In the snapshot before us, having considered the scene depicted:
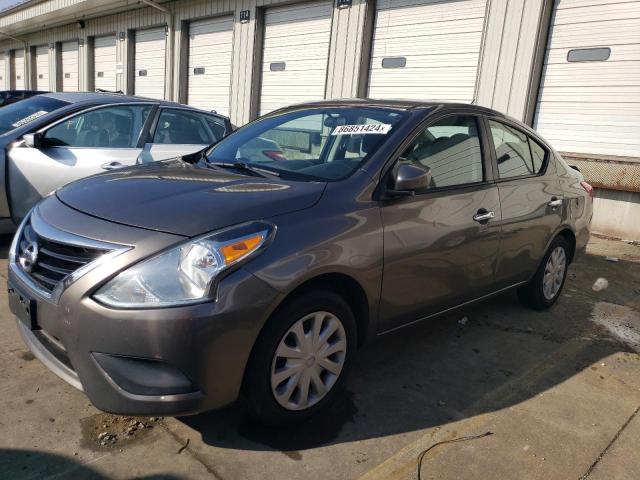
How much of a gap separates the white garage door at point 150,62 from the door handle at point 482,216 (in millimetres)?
14240

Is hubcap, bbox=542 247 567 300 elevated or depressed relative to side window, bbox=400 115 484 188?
depressed

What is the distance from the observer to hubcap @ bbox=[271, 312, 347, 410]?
2516 millimetres

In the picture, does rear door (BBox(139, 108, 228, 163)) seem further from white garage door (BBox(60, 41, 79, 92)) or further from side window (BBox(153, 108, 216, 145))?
white garage door (BBox(60, 41, 79, 92))

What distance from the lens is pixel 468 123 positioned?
368 centimetres

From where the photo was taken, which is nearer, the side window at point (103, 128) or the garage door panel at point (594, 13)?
the side window at point (103, 128)

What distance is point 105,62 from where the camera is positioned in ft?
61.4

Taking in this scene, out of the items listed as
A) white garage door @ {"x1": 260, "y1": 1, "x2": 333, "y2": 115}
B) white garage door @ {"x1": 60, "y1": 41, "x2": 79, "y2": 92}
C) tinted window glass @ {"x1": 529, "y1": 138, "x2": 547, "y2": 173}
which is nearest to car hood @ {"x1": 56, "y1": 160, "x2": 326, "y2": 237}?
tinted window glass @ {"x1": 529, "y1": 138, "x2": 547, "y2": 173}

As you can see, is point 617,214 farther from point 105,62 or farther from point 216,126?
point 105,62

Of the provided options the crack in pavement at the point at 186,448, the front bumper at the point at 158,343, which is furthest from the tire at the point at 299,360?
the crack in pavement at the point at 186,448

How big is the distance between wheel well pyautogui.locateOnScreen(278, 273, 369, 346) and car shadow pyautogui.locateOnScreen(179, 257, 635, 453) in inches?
10.2

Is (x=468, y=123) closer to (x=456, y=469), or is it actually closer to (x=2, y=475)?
(x=456, y=469)

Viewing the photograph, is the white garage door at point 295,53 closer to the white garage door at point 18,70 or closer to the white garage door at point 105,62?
the white garage door at point 105,62

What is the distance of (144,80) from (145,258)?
634 inches

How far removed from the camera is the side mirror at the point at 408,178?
287 cm
